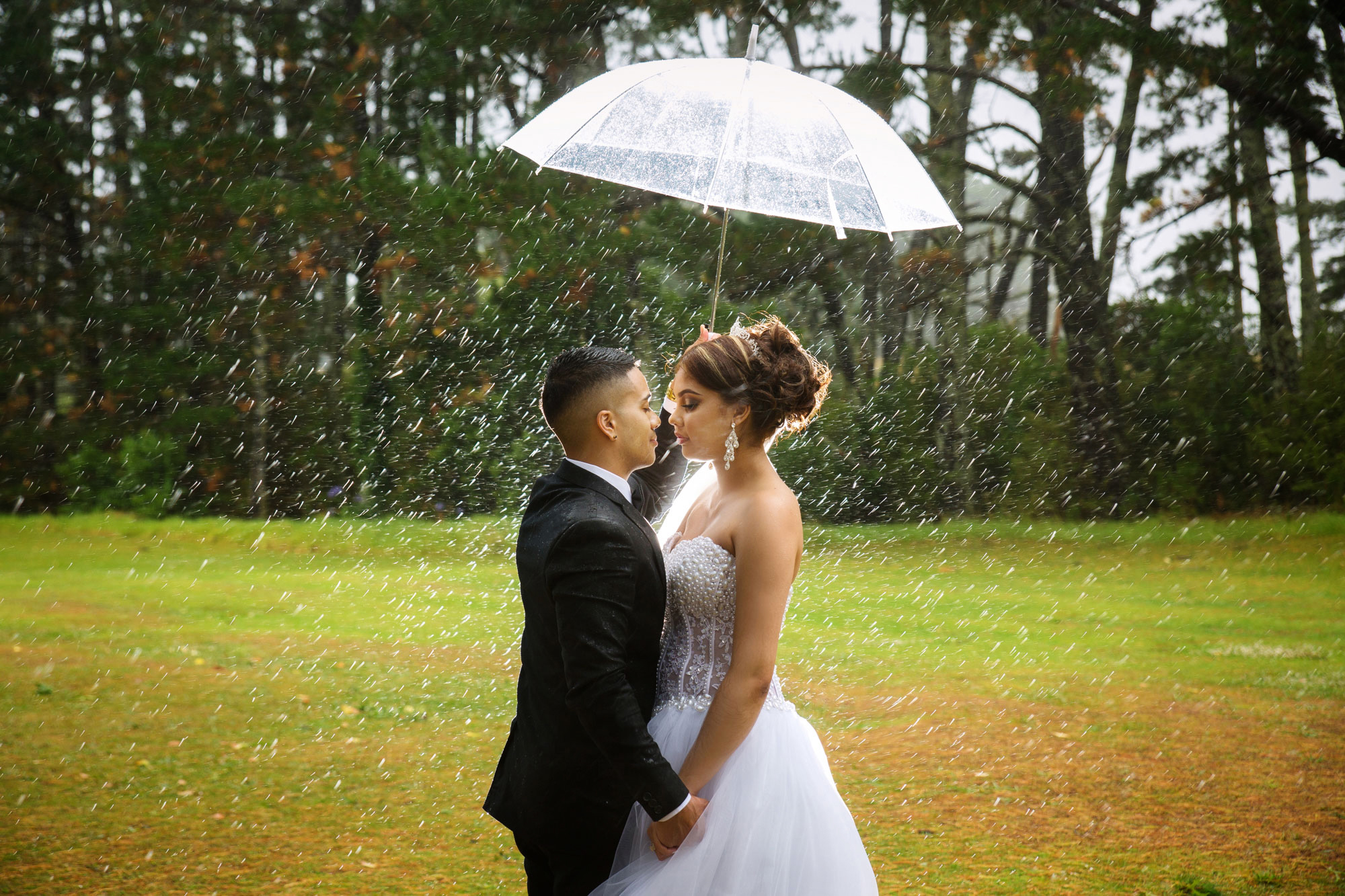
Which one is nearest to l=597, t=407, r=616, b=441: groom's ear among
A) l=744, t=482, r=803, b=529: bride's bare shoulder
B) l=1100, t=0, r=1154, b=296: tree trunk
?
l=744, t=482, r=803, b=529: bride's bare shoulder

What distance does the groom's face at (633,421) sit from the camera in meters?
2.05

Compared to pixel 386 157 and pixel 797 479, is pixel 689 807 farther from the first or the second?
pixel 386 157

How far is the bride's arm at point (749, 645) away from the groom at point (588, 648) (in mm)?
101

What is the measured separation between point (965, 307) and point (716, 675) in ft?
43.8

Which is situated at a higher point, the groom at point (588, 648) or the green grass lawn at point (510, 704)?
the groom at point (588, 648)

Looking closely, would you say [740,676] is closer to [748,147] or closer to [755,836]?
[755,836]

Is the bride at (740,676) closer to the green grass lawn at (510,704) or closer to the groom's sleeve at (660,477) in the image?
the groom's sleeve at (660,477)

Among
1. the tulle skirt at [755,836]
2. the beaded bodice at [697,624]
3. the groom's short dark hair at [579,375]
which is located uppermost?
the groom's short dark hair at [579,375]

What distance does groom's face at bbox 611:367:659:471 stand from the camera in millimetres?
2049

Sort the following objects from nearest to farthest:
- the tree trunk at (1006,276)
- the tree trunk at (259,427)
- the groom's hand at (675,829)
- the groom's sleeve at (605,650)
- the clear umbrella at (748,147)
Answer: the groom's sleeve at (605,650) < the groom's hand at (675,829) < the clear umbrella at (748,147) < the tree trunk at (259,427) < the tree trunk at (1006,276)

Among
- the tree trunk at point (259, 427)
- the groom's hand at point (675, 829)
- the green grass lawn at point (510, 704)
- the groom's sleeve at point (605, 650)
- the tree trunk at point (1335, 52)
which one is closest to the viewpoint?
the groom's sleeve at point (605, 650)

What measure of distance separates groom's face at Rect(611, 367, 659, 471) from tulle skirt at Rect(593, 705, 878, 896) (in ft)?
1.88

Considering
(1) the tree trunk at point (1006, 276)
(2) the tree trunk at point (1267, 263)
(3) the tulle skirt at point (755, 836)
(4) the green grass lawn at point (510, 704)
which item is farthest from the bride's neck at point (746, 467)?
(1) the tree trunk at point (1006, 276)

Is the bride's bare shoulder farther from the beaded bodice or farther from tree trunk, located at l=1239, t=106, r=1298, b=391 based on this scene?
tree trunk, located at l=1239, t=106, r=1298, b=391
